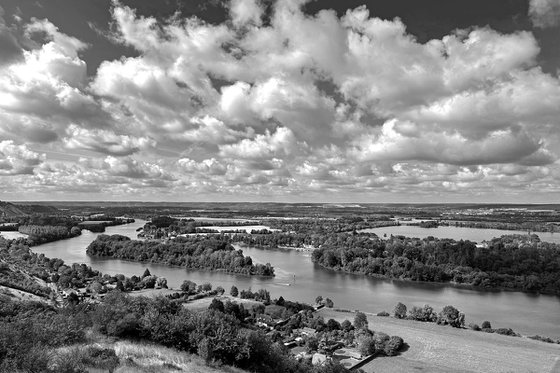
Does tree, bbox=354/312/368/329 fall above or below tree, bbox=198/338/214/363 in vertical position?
below

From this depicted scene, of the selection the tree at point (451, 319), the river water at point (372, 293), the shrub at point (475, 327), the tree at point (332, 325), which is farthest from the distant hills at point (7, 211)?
the shrub at point (475, 327)

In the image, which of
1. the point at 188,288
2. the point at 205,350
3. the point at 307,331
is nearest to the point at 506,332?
the point at 307,331

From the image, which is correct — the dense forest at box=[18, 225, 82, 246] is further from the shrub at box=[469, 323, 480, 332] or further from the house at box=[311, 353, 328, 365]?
the shrub at box=[469, 323, 480, 332]

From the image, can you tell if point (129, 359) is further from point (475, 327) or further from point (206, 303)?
point (475, 327)

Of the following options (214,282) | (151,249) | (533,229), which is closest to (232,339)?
(214,282)

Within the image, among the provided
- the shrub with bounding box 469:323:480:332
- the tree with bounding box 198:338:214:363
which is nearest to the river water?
the shrub with bounding box 469:323:480:332

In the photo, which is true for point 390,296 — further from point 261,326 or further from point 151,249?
point 151,249

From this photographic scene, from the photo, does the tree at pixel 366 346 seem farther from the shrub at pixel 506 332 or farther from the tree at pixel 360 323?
the shrub at pixel 506 332
